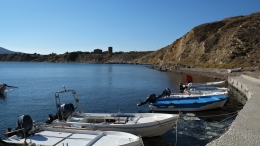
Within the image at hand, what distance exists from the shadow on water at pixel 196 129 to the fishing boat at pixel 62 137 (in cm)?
304

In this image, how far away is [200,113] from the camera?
69.2ft

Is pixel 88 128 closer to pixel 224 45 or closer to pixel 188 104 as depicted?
pixel 188 104

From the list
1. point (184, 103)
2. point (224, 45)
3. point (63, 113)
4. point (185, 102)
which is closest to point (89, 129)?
point (63, 113)

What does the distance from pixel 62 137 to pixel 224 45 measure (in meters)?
83.6

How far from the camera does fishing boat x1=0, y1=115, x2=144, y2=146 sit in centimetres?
1078

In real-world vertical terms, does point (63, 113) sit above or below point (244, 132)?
above

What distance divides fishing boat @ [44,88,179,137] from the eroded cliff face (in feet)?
197

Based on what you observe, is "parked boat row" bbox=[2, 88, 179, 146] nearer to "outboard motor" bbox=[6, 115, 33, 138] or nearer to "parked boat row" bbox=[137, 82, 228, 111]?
"outboard motor" bbox=[6, 115, 33, 138]

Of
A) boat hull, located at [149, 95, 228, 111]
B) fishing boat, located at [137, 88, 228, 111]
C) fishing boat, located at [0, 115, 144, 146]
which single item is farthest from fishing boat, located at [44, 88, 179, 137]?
boat hull, located at [149, 95, 228, 111]

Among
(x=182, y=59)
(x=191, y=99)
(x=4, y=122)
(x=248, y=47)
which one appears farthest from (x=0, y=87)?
(x=182, y=59)

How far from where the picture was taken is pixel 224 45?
84.9 metres

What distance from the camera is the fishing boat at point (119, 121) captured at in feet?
45.2

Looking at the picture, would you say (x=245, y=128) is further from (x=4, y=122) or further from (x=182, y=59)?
(x=182, y=59)

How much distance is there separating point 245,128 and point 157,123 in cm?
475
